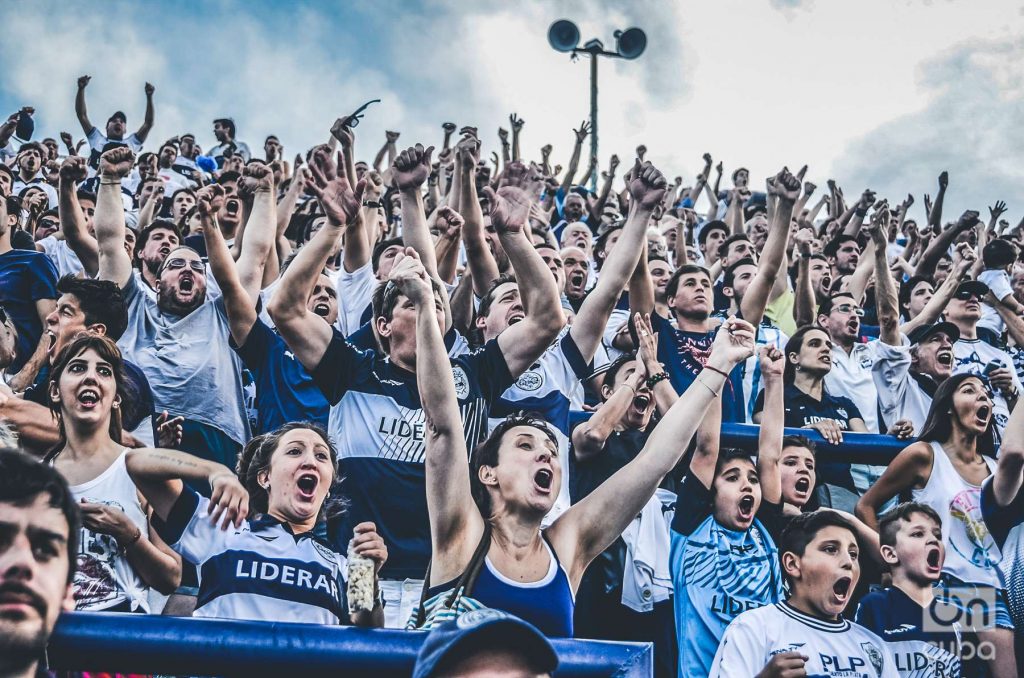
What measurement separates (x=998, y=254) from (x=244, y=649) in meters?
7.93

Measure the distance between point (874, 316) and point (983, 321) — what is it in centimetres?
99

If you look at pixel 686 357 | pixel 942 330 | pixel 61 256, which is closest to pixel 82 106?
pixel 61 256

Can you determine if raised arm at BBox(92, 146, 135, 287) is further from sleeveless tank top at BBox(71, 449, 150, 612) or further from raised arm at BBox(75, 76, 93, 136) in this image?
raised arm at BBox(75, 76, 93, 136)

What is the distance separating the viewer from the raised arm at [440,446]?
3332mm

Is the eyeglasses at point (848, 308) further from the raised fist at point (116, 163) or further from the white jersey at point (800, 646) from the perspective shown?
the raised fist at point (116, 163)

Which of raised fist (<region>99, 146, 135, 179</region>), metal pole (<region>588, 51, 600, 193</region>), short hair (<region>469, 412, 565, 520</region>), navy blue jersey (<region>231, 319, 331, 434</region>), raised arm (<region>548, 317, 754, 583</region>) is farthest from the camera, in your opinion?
metal pole (<region>588, 51, 600, 193</region>)

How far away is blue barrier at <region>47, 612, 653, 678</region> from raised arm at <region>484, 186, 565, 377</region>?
2.30m

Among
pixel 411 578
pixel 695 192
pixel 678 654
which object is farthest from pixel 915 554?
pixel 695 192

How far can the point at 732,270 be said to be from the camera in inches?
307

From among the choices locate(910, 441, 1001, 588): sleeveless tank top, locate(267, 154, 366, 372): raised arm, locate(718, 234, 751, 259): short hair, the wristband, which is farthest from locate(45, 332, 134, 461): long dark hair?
locate(718, 234, 751, 259): short hair

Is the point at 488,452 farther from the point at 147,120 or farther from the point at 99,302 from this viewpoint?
the point at 147,120

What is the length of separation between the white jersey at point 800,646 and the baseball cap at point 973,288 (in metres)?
4.38

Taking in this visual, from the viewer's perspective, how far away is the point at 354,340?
17.3 feet

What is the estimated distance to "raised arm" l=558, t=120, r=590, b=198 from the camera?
12.4 meters
